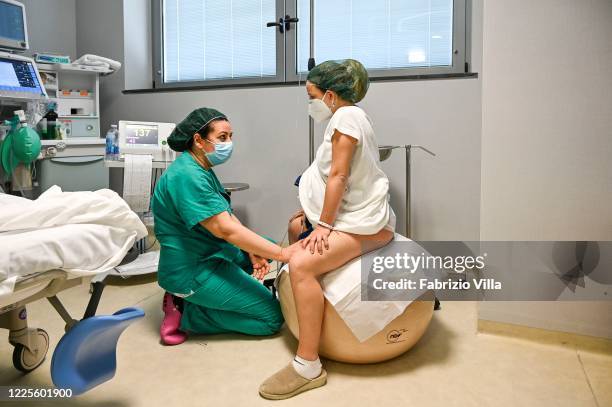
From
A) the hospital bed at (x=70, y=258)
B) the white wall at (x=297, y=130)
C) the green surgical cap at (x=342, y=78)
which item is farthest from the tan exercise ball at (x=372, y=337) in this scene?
the white wall at (x=297, y=130)

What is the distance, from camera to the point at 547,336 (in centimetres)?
204

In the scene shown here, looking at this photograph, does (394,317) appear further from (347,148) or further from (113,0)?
(113,0)

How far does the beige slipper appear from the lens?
167 centimetres

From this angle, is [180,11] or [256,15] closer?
[256,15]

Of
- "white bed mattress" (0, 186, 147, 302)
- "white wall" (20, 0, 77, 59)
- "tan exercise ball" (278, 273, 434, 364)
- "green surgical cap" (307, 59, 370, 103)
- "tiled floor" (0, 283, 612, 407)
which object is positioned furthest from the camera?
"white wall" (20, 0, 77, 59)

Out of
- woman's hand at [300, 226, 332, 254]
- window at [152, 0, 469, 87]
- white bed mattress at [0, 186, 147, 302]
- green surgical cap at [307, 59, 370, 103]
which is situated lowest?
woman's hand at [300, 226, 332, 254]

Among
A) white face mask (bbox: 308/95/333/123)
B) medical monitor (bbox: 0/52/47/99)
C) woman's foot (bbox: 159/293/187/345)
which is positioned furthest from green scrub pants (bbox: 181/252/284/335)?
medical monitor (bbox: 0/52/47/99)

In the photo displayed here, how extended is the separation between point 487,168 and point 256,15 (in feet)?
7.08

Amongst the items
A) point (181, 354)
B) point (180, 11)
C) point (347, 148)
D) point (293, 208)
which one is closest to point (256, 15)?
point (180, 11)

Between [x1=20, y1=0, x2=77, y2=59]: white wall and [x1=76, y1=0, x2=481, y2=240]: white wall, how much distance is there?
0.08m

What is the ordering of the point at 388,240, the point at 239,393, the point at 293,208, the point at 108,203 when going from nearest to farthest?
the point at 108,203 < the point at 239,393 < the point at 388,240 < the point at 293,208

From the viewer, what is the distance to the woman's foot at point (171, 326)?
82.7 inches

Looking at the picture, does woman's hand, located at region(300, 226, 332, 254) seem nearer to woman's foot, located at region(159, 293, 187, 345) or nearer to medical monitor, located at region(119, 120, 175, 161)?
woman's foot, located at region(159, 293, 187, 345)

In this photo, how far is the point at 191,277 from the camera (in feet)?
6.75
